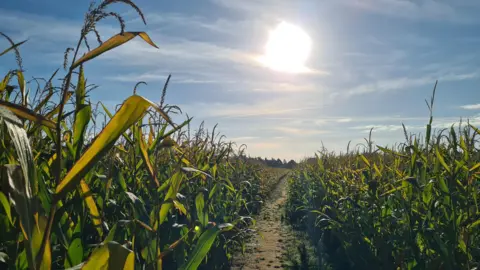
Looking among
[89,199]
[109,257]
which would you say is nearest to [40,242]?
[109,257]

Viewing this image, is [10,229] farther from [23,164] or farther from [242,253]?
[242,253]

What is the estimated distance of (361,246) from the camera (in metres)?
4.23

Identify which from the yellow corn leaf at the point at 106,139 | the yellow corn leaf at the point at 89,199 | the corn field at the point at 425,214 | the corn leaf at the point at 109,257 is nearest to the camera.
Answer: the yellow corn leaf at the point at 106,139

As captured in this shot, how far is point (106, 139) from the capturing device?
3.36ft

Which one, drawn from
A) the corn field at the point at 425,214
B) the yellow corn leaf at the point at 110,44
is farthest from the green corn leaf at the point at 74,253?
the corn field at the point at 425,214

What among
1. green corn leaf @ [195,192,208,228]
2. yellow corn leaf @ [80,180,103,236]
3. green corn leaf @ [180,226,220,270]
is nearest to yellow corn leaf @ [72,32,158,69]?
yellow corn leaf @ [80,180,103,236]

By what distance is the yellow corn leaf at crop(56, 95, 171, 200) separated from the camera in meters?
1.00

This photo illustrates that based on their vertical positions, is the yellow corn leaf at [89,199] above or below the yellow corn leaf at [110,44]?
below

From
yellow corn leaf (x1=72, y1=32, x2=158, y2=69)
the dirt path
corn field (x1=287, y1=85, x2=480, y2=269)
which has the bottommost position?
the dirt path

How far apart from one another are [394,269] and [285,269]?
1845 millimetres

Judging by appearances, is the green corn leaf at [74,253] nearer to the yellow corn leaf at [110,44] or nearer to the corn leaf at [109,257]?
the corn leaf at [109,257]

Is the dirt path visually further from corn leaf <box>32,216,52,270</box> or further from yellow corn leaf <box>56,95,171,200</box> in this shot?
yellow corn leaf <box>56,95,171,200</box>

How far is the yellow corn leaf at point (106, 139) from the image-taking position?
1002 mm

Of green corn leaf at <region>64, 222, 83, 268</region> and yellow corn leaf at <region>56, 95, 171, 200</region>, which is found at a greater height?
yellow corn leaf at <region>56, 95, 171, 200</region>
